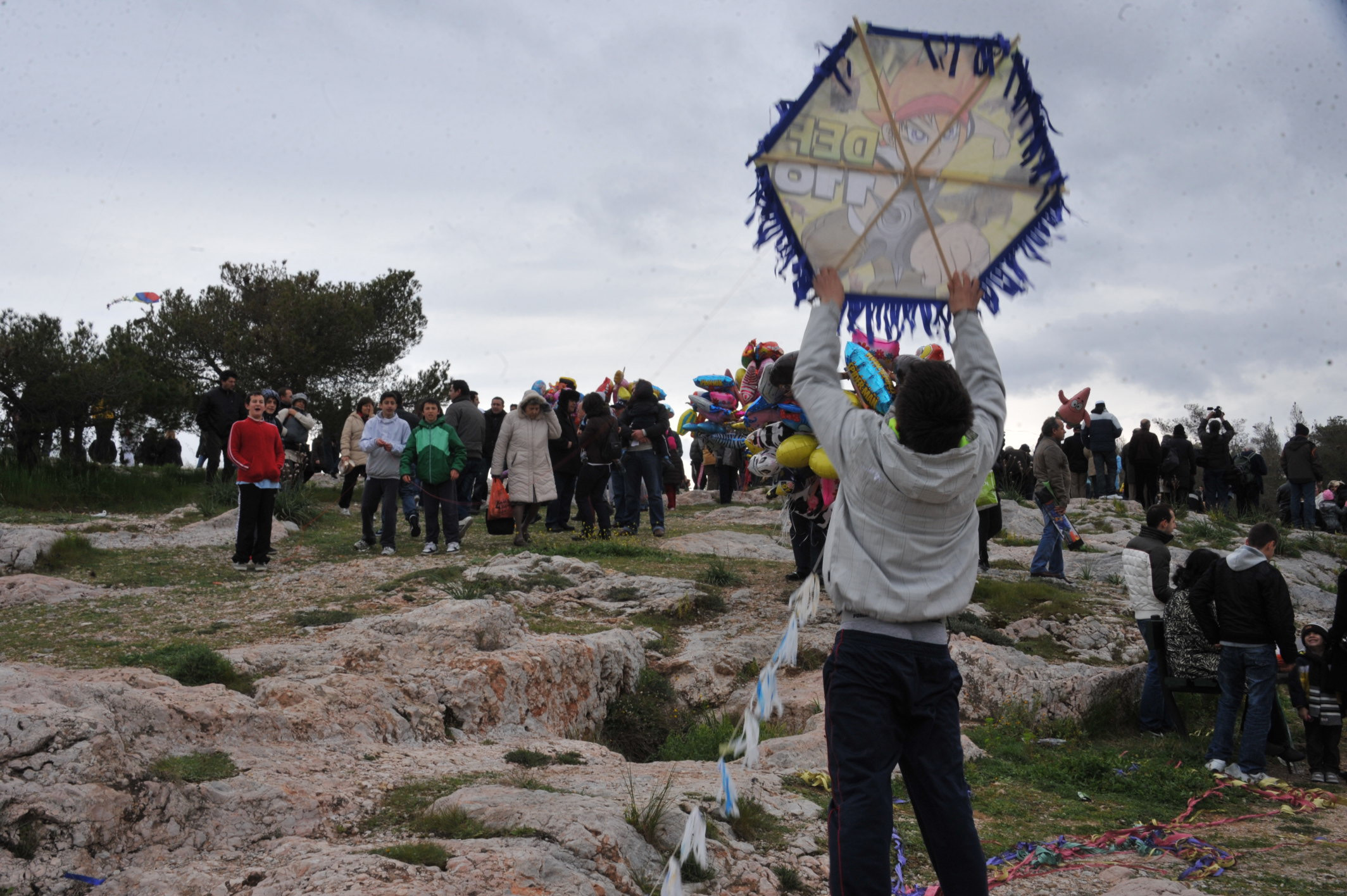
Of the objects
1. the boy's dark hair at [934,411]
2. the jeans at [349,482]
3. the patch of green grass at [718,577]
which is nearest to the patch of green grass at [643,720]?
the patch of green grass at [718,577]

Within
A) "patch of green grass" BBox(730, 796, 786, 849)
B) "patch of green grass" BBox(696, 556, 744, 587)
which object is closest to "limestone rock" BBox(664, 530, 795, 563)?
"patch of green grass" BBox(696, 556, 744, 587)

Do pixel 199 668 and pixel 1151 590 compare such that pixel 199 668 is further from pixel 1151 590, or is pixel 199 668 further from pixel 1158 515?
pixel 1158 515

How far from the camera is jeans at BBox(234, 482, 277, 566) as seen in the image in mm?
10039

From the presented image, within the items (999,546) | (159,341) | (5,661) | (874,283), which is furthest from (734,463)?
(159,341)

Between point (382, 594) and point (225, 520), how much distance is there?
17.7 feet

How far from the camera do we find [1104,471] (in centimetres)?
2045

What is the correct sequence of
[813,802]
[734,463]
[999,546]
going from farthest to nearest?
[734,463], [999,546], [813,802]

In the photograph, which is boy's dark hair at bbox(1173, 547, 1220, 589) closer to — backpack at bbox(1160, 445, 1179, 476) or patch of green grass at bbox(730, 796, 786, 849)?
patch of green grass at bbox(730, 796, 786, 849)

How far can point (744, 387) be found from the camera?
8461mm

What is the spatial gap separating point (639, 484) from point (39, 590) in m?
6.94

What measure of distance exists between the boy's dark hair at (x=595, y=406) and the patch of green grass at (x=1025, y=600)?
4.83 meters

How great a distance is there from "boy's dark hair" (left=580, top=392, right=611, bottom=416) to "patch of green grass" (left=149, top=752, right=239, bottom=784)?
8.07 meters

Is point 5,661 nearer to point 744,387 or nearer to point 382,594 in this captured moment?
point 382,594

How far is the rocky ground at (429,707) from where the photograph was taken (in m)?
3.62
